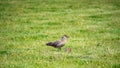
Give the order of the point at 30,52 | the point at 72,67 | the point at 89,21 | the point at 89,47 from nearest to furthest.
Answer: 1. the point at 72,67
2. the point at 30,52
3. the point at 89,47
4. the point at 89,21

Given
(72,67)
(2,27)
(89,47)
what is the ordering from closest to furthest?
1. (72,67)
2. (89,47)
3. (2,27)

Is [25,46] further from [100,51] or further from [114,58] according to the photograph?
[114,58]

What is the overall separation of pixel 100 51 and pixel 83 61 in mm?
2838

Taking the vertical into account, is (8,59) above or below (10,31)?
above

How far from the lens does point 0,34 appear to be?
26.6 metres

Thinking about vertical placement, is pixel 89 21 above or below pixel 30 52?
below

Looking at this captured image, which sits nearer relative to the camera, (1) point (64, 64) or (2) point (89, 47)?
(1) point (64, 64)

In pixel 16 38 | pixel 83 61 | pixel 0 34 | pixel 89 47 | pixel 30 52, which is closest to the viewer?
pixel 83 61

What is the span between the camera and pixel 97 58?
16.5 meters

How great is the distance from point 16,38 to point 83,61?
9.21m

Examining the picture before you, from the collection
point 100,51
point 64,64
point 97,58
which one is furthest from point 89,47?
point 64,64

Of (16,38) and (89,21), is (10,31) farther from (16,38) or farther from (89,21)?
(89,21)

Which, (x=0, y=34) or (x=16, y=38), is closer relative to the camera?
(x=16, y=38)

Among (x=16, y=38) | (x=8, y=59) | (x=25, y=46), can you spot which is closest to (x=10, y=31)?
(x=16, y=38)
